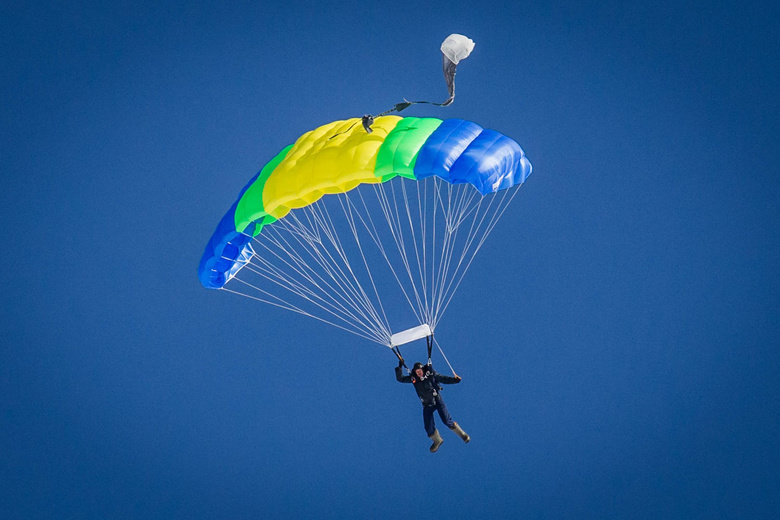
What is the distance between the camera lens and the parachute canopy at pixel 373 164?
796cm

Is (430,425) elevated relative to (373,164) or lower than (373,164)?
lower

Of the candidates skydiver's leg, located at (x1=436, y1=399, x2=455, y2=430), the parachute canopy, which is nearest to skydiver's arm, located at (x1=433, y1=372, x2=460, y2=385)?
skydiver's leg, located at (x1=436, y1=399, x2=455, y2=430)

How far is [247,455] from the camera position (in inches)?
677

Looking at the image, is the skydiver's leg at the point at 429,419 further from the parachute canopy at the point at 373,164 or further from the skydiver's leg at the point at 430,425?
the parachute canopy at the point at 373,164

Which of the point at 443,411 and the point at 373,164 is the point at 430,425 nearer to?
the point at 443,411

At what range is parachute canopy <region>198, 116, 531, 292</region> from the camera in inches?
313

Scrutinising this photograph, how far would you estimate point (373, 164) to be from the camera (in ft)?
26.3

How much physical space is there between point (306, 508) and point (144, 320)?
516cm

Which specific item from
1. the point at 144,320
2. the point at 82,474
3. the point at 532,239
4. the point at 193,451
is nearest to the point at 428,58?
the point at 532,239

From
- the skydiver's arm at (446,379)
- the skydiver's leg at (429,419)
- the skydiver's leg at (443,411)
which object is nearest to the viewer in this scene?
the skydiver's arm at (446,379)

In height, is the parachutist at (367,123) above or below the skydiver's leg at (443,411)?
above

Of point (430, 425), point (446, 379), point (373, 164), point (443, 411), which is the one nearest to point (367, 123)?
point (373, 164)

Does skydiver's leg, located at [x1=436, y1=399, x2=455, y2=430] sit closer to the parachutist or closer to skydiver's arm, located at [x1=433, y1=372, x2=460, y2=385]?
skydiver's arm, located at [x1=433, y1=372, x2=460, y2=385]

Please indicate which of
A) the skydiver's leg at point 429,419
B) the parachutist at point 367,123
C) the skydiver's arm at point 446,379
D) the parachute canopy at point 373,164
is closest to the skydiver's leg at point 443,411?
the skydiver's leg at point 429,419
